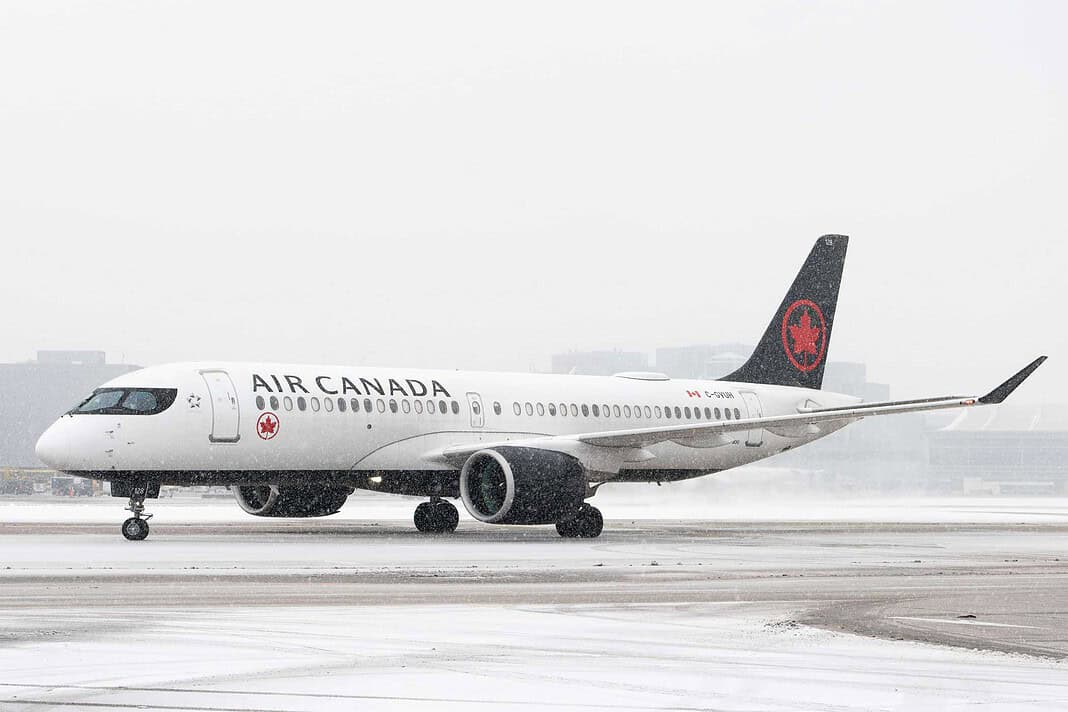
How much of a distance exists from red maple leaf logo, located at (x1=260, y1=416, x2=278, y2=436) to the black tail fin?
1503cm

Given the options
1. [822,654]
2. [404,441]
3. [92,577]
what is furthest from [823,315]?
[822,654]

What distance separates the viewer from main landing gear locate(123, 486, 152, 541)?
27266mm

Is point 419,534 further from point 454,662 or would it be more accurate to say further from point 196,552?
point 454,662

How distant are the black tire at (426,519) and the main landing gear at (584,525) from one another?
3.45 metres

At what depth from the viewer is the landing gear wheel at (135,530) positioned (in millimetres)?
27245

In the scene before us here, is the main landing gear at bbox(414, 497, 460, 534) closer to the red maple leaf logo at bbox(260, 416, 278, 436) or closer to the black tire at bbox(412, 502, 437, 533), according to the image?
the black tire at bbox(412, 502, 437, 533)

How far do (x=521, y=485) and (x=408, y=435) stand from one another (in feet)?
11.6

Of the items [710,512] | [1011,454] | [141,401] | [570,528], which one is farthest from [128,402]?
[1011,454]

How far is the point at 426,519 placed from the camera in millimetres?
33281

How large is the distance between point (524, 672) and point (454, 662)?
68 cm

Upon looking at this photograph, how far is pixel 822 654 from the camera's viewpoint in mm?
10797

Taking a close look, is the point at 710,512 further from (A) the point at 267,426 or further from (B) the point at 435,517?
(A) the point at 267,426

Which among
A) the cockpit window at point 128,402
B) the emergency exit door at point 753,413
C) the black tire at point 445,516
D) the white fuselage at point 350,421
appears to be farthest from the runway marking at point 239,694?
the emergency exit door at point 753,413

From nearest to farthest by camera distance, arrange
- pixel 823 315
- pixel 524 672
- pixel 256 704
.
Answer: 1. pixel 256 704
2. pixel 524 672
3. pixel 823 315
